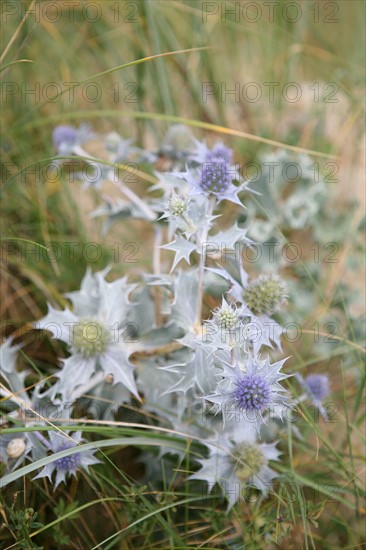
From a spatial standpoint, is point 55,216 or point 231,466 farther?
point 55,216

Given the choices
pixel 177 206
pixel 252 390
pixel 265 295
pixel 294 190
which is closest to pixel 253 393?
pixel 252 390

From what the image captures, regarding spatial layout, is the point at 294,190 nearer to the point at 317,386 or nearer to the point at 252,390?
the point at 317,386

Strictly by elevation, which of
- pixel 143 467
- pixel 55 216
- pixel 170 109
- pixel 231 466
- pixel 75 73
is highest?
pixel 75 73

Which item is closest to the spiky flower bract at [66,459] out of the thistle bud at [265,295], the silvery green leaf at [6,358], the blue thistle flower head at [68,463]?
the blue thistle flower head at [68,463]

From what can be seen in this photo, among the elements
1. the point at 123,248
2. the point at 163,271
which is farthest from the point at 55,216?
the point at 163,271

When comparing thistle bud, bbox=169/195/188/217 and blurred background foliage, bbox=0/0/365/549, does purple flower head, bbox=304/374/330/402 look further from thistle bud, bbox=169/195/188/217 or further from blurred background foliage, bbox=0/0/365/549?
thistle bud, bbox=169/195/188/217

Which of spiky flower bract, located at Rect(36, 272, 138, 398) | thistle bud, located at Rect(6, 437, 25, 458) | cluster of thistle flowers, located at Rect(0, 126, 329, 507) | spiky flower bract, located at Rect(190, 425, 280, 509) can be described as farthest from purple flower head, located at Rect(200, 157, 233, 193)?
thistle bud, located at Rect(6, 437, 25, 458)

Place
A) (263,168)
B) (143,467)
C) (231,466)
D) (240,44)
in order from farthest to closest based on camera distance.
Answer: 1. (240,44)
2. (263,168)
3. (143,467)
4. (231,466)

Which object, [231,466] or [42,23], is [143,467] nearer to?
[231,466]
